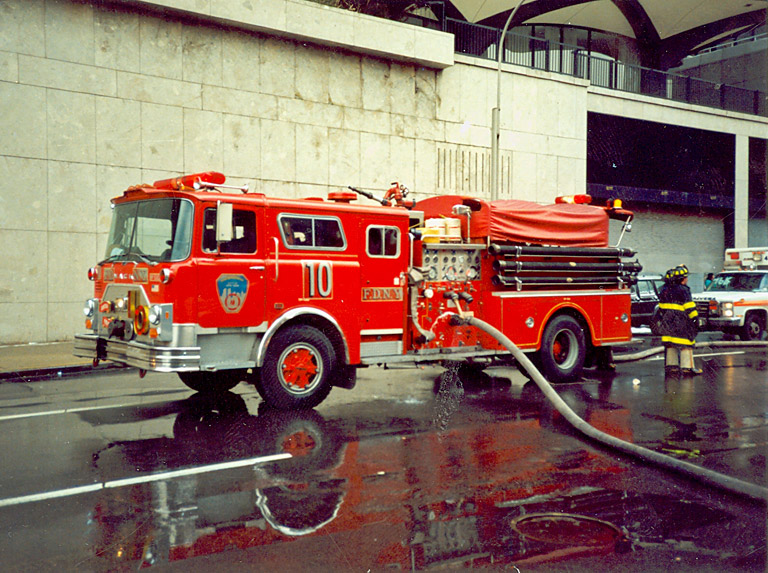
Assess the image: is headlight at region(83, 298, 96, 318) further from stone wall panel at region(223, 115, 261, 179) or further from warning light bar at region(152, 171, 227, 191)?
stone wall panel at region(223, 115, 261, 179)

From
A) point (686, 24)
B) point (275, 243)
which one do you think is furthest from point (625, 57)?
point (275, 243)

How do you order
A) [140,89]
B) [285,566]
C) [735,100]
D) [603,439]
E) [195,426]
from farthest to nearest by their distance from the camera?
[735,100] → [140,89] → [195,426] → [603,439] → [285,566]

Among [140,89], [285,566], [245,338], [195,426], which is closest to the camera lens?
[285,566]

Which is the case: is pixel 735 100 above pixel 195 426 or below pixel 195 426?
above

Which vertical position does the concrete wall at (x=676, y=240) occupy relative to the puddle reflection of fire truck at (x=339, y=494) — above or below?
above

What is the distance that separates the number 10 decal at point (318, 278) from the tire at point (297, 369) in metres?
0.44

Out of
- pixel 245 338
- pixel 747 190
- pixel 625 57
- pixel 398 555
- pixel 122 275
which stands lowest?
pixel 398 555

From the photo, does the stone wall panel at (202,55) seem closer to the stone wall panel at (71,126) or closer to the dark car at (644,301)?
the stone wall panel at (71,126)

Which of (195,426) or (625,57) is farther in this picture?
(625,57)

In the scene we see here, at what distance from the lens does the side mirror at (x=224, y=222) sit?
7820 millimetres

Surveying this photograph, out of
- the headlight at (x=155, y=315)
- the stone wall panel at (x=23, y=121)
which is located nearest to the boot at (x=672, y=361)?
the headlight at (x=155, y=315)

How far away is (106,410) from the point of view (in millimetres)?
8461

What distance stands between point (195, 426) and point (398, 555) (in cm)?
404

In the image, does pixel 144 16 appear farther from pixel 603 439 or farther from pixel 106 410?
pixel 603 439
